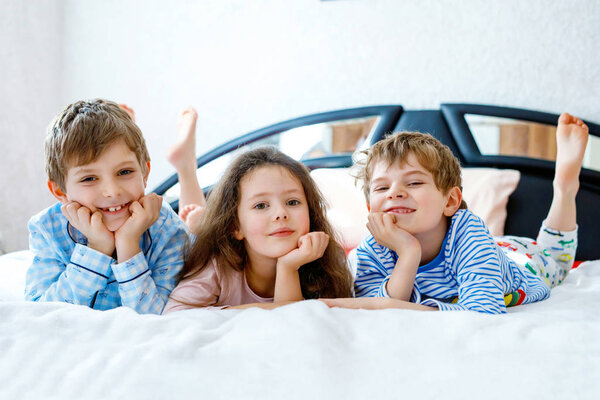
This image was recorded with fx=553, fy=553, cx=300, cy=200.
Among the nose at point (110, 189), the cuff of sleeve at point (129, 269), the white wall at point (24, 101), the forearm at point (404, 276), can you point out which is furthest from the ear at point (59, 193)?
the white wall at point (24, 101)

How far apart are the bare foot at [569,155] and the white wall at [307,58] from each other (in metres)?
0.43

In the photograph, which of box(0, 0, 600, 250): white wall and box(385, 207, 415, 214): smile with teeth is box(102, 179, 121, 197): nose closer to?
box(385, 207, 415, 214): smile with teeth

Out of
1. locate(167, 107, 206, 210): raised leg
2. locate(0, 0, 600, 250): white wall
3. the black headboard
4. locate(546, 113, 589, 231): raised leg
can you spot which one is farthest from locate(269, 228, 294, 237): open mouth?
locate(0, 0, 600, 250): white wall

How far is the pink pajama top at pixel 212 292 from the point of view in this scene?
48.3 inches

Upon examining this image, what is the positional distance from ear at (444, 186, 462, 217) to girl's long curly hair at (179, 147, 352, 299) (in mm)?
287

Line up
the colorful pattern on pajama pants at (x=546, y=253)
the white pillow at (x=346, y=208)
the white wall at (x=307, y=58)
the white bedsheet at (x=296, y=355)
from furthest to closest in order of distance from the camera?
the white wall at (x=307, y=58) < the white pillow at (x=346, y=208) < the colorful pattern on pajama pants at (x=546, y=253) < the white bedsheet at (x=296, y=355)

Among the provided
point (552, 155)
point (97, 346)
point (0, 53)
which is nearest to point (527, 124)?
point (552, 155)

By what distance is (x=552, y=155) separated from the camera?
220 cm

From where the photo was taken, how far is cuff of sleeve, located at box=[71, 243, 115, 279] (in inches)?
47.0

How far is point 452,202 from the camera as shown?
4.42 ft

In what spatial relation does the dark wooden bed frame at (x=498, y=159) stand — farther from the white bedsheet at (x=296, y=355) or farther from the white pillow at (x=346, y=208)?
the white bedsheet at (x=296, y=355)

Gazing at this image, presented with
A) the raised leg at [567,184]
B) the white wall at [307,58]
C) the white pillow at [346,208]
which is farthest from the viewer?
the white wall at [307,58]

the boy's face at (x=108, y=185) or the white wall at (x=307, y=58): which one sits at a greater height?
the white wall at (x=307, y=58)

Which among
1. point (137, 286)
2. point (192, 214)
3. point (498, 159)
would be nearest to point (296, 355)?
point (137, 286)
